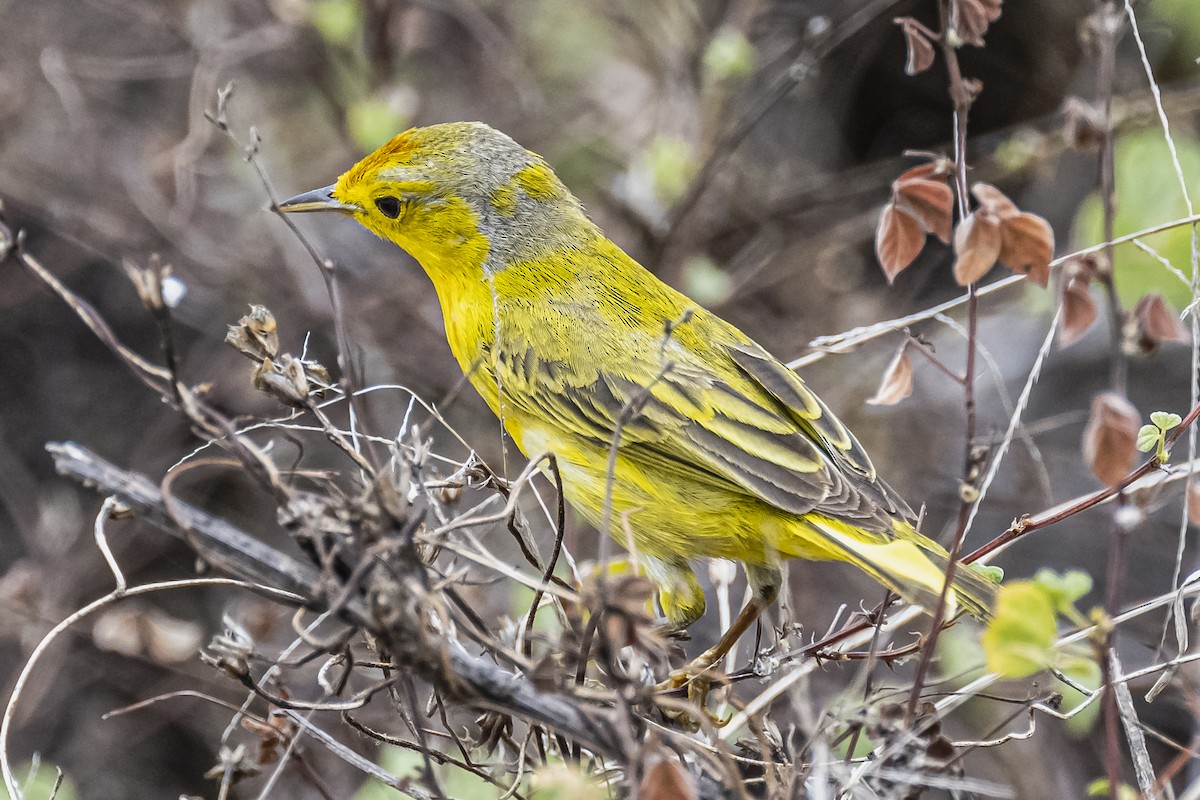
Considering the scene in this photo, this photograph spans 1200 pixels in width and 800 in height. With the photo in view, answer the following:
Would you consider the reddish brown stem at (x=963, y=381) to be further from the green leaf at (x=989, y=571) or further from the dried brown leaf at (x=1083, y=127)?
the green leaf at (x=989, y=571)

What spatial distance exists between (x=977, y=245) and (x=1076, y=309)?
222 mm

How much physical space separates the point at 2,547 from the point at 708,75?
4.53 m

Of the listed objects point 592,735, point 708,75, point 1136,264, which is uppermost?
point 708,75

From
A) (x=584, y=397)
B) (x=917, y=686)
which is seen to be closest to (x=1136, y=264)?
(x=584, y=397)

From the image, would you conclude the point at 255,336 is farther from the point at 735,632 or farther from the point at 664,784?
the point at 735,632

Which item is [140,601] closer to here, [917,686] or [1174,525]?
[917,686]

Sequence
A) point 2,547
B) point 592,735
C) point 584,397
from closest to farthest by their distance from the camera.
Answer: point 592,735
point 584,397
point 2,547

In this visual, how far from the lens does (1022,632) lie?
1.92 m

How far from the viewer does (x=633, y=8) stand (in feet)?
23.1

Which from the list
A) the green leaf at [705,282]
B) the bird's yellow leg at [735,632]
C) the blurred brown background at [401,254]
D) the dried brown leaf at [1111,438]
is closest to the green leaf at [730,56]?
the blurred brown background at [401,254]

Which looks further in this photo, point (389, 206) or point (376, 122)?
point (376, 122)

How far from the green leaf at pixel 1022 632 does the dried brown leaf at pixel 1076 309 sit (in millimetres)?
515

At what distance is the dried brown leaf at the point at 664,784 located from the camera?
6.18ft

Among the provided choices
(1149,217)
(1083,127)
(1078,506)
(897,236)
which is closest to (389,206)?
(897,236)
